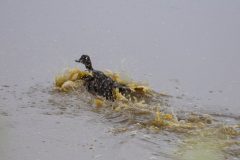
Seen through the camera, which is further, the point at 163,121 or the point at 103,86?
the point at 103,86

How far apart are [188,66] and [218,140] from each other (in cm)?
413

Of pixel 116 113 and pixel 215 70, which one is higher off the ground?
pixel 215 70

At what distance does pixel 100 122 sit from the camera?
7.87 meters

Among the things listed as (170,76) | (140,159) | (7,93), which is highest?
(170,76)

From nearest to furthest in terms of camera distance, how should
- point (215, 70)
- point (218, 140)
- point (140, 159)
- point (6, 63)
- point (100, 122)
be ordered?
point (140, 159) → point (218, 140) → point (100, 122) → point (6, 63) → point (215, 70)

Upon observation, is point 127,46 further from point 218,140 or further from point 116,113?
point 218,140

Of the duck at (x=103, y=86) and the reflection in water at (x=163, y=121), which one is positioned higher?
the duck at (x=103, y=86)

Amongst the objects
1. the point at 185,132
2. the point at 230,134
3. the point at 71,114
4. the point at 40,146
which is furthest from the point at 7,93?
the point at 230,134

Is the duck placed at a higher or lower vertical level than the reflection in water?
higher

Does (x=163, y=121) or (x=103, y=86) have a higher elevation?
(x=103, y=86)

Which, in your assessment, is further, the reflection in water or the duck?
the duck

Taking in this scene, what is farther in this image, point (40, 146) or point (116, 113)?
point (116, 113)

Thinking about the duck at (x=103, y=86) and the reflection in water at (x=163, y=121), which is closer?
the reflection in water at (x=163, y=121)

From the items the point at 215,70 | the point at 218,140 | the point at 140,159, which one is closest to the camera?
the point at 140,159
